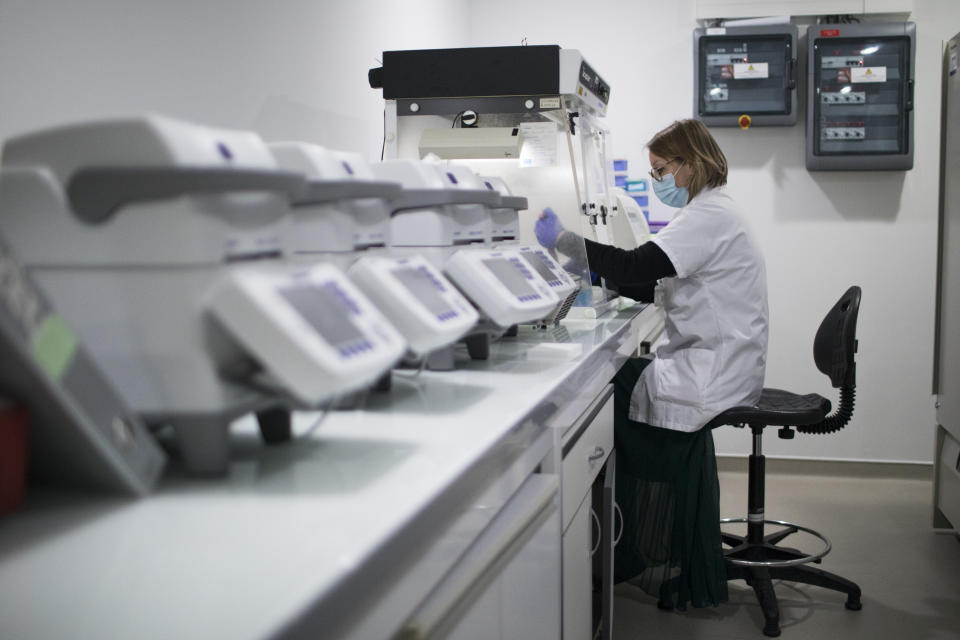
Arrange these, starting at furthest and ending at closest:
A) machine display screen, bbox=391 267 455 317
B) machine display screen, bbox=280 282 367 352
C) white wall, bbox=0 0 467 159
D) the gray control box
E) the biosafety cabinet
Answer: the biosafety cabinet
white wall, bbox=0 0 467 159
machine display screen, bbox=391 267 455 317
machine display screen, bbox=280 282 367 352
the gray control box

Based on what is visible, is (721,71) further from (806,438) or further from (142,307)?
(142,307)

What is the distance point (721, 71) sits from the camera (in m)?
4.29

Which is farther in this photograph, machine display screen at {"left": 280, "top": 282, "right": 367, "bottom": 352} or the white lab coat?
the white lab coat

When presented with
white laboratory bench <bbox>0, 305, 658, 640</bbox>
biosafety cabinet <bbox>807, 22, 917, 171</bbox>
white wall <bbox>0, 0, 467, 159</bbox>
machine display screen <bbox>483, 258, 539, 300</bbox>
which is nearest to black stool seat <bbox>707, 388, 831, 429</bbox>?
machine display screen <bbox>483, 258, 539, 300</bbox>

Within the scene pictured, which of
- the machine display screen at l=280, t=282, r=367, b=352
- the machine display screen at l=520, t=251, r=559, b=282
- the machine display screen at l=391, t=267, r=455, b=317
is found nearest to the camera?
the machine display screen at l=280, t=282, r=367, b=352

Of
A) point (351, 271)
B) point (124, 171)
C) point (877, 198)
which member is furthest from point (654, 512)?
point (877, 198)

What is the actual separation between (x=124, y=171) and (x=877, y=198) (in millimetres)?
4187

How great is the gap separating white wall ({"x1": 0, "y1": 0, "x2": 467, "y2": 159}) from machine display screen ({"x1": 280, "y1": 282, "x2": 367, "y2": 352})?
915 mm

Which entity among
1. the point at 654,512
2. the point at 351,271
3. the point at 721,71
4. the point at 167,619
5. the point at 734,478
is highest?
the point at 721,71

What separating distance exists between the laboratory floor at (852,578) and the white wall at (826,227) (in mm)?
333

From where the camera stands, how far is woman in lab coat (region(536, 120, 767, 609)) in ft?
8.41

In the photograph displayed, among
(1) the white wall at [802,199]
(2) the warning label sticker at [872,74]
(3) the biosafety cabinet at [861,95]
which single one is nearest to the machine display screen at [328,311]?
(1) the white wall at [802,199]

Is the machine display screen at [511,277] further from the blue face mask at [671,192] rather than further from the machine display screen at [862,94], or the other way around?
the machine display screen at [862,94]

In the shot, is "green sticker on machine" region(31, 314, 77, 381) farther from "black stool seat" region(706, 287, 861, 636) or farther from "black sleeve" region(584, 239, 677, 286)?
"black stool seat" region(706, 287, 861, 636)
